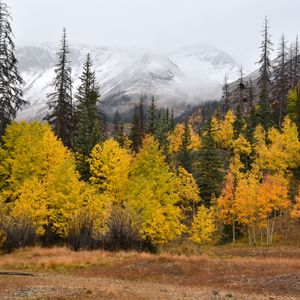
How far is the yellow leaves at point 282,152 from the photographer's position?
6773cm

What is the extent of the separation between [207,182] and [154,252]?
33591mm

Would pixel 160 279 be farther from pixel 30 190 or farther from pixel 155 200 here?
pixel 30 190

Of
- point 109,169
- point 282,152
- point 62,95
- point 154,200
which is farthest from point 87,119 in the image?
point 282,152

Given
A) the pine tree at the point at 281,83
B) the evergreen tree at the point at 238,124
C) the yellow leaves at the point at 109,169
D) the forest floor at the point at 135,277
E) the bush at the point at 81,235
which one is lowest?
the forest floor at the point at 135,277

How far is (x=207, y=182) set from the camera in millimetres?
71438

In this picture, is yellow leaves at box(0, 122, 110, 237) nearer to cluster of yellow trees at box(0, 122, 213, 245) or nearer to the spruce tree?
cluster of yellow trees at box(0, 122, 213, 245)

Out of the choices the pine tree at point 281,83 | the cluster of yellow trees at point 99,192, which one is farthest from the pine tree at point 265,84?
the cluster of yellow trees at point 99,192

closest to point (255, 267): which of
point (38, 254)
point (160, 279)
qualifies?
point (160, 279)

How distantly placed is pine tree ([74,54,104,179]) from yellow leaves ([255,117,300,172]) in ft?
87.2

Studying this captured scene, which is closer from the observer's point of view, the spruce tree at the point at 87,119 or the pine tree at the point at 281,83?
the spruce tree at the point at 87,119

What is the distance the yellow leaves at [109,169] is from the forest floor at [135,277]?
12603mm

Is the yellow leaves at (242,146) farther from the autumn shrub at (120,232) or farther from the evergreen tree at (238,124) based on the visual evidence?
the autumn shrub at (120,232)


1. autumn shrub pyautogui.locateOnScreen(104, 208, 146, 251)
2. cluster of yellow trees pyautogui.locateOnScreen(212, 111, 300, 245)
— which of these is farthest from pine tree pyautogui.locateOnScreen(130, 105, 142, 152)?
autumn shrub pyautogui.locateOnScreen(104, 208, 146, 251)

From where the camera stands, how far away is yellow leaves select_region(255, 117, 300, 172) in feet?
222
